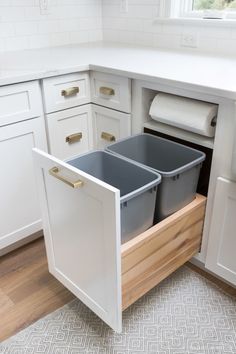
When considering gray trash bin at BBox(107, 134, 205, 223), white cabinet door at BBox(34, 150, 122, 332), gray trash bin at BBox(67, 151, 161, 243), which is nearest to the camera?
white cabinet door at BBox(34, 150, 122, 332)

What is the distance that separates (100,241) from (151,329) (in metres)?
0.54

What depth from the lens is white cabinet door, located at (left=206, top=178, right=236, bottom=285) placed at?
1325 millimetres

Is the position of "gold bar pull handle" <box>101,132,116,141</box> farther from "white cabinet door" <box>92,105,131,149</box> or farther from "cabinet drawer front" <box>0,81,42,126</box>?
"cabinet drawer front" <box>0,81,42,126</box>

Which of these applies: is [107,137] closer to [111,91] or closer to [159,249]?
[111,91]

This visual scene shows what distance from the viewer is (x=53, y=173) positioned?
112 cm

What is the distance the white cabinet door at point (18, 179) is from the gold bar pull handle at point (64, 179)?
509mm

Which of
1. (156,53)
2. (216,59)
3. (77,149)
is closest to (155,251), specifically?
(77,149)

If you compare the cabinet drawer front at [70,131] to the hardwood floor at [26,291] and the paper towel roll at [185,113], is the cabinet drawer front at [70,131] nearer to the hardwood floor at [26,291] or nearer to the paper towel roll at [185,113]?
the paper towel roll at [185,113]

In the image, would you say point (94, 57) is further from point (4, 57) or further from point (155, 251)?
point (155, 251)

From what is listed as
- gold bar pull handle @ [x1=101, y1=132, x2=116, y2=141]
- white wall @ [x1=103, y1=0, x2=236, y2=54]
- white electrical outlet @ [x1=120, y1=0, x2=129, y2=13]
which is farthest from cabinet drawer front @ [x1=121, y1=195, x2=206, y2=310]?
white electrical outlet @ [x1=120, y1=0, x2=129, y2=13]

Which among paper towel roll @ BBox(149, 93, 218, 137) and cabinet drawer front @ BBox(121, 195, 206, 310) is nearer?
cabinet drawer front @ BBox(121, 195, 206, 310)

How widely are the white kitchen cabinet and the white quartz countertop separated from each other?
476 mm

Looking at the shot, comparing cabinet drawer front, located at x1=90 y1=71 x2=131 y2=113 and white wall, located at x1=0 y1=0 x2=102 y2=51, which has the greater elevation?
white wall, located at x1=0 y1=0 x2=102 y2=51

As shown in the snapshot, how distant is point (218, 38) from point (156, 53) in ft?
1.12
